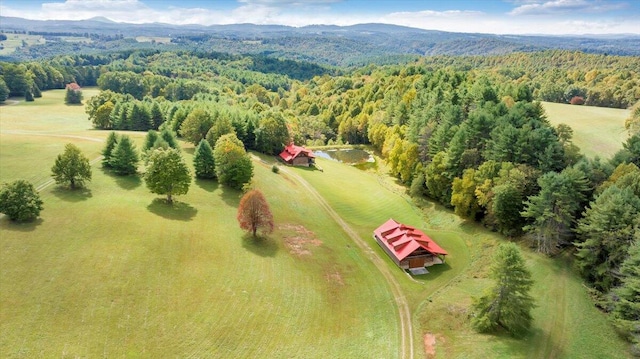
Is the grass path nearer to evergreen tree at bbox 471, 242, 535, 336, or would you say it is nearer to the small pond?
evergreen tree at bbox 471, 242, 535, 336

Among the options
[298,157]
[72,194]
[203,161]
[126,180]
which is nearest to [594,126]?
[298,157]

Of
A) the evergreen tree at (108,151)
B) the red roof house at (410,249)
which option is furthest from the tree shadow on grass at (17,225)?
the red roof house at (410,249)

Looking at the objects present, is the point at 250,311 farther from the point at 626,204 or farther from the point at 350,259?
the point at 626,204

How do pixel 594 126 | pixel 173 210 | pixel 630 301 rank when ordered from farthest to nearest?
pixel 594 126 → pixel 173 210 → pixel 630 301

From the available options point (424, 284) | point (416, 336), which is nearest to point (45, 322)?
point (416, 336)

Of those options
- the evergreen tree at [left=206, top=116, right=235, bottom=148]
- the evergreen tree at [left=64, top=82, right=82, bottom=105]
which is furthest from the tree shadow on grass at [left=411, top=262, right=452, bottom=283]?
the evergreen tree at [left=64, top=82, right=82, bottom=105]

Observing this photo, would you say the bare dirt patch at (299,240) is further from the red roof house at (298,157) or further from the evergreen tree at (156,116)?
the evergreen tree at (156,116)

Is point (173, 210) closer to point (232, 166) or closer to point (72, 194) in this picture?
point (72, 194)

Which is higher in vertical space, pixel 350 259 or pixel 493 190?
pixel 493 190
